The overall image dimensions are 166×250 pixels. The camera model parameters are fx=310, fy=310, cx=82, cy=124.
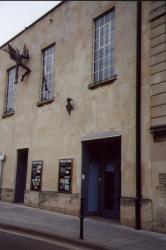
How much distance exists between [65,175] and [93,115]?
9.30 ft

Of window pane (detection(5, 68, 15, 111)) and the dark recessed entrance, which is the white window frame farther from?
the dark recessed entrance

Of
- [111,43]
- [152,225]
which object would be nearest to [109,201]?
[152,225]

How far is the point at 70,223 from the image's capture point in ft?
33.1

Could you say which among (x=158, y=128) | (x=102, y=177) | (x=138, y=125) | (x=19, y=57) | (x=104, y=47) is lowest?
(x=102, y=177)

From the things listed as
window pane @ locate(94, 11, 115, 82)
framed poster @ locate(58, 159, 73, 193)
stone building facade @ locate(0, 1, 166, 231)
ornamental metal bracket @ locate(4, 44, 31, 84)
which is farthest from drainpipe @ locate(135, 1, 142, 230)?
ornamental metal bracket @ locate(4, 44, 31, 84)

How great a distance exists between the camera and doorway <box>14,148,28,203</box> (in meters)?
16.3

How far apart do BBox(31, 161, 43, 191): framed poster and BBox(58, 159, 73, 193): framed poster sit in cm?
162

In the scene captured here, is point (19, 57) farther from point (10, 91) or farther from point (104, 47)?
point (104, 47)

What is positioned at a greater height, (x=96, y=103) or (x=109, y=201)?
(x=96, y=103)

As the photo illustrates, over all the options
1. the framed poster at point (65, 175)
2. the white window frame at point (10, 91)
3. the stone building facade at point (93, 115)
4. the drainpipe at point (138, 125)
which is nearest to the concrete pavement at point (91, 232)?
the drainpipe at point (138, 125)

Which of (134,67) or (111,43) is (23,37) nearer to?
(111,43)

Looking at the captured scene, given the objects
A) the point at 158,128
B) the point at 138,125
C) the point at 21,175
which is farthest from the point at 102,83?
the point at 21,175

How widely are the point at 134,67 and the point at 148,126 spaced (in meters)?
2.19

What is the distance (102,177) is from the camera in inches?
493
